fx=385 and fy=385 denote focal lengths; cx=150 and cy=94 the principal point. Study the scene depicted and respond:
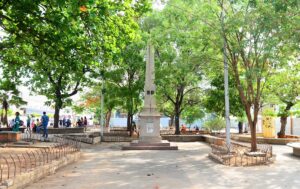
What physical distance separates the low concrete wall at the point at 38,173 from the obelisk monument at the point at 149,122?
908 cm

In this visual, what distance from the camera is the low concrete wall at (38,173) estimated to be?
9139 millimetres

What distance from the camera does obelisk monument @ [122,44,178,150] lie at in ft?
78.2

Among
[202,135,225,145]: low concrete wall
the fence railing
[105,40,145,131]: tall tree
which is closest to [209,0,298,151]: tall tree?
[202,135,225,145]: low concrete wall

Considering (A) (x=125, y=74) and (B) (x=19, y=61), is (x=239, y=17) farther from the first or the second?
(A) (x=125, y=74)

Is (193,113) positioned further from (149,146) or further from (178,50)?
(149,146)

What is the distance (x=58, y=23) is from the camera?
12625 millimetres

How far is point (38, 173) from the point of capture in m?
10.9

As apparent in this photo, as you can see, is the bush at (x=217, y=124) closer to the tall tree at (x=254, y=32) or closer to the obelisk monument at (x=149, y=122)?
the obelisk monument at (x=149, y=122)

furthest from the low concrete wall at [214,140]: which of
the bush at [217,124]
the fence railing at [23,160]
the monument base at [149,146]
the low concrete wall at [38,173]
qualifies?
the bush at [217,124]

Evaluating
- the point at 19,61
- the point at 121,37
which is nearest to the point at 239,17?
the point at 121,37

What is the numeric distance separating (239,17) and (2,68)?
61.0 feet

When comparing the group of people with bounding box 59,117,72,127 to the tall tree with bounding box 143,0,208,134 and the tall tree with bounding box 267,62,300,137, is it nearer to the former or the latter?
the tall tree with bounding box 143,0,208,134

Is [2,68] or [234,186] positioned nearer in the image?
[234,186]

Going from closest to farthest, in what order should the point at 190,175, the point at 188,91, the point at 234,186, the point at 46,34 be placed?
the point at 234,186, the point at 190,175, the point at 46,34, the point at 188,91
